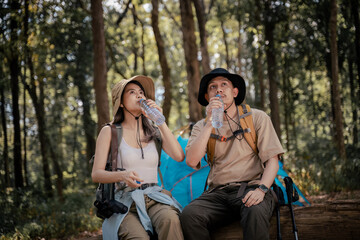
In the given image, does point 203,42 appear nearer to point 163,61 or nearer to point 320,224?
point 163,61

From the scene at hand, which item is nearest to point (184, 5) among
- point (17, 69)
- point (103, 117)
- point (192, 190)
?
point (103, 117)

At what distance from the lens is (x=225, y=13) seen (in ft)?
53.1

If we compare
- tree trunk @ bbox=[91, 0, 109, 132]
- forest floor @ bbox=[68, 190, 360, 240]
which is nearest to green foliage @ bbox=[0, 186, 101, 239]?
forest floor @ bbox=[68, 190, 360, 240]

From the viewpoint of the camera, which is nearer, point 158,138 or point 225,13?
point 158,138

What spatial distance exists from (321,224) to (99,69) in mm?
5308

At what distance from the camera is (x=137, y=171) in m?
3.34

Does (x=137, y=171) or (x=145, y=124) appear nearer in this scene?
(x=137, y=171)

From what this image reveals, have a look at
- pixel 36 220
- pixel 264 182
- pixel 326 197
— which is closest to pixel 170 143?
pixel 264 182

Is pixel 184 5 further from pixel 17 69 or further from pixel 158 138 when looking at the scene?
pixel 158 138

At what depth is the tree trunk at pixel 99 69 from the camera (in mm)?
7129

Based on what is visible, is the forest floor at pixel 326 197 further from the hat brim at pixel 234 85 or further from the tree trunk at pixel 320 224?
the hat brim at pixel 234 85

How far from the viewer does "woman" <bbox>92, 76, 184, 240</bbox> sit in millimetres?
2982

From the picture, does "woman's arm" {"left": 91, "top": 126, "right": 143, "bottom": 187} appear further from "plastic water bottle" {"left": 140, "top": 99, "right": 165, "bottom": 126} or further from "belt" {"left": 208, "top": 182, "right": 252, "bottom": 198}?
"belt" {"left": 208, "top": 182, "right": 252, "bottom": 198}

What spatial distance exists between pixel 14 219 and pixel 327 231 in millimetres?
6651
